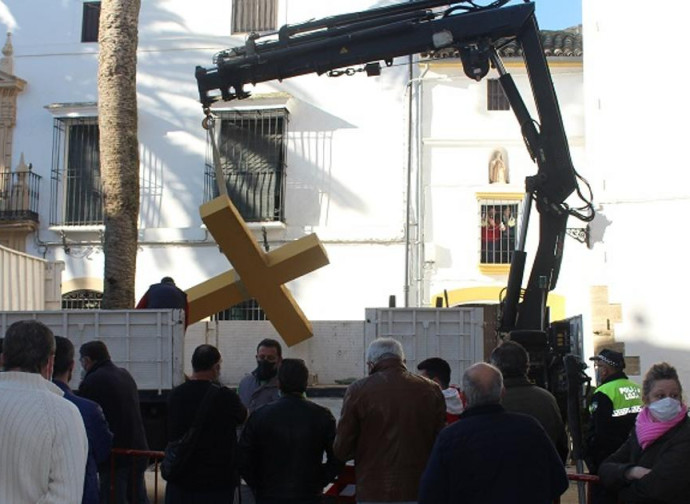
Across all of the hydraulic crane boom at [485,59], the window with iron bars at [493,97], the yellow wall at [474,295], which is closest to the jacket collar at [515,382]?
the hydraulic crane boom at [485,59]

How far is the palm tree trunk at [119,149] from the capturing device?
12.6m

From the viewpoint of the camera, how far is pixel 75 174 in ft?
65.2

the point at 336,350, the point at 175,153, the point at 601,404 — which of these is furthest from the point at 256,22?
the point at 601,404

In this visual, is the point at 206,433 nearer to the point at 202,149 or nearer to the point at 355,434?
the point at 355,434

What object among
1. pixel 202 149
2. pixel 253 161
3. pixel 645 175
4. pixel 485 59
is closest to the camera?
pixel 485 59

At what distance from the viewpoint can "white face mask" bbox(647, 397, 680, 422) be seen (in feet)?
16.1

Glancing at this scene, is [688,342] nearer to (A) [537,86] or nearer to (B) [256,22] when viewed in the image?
(A) [537,86]

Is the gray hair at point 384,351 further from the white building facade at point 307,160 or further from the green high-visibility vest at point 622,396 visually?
the white building facade at point 307,160

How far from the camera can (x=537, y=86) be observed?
10359mm

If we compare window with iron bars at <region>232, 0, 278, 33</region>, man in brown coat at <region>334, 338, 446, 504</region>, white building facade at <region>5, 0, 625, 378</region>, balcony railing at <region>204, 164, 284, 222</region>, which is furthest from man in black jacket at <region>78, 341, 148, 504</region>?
window with iron bars at <region>232, 0, 278, 33</region>

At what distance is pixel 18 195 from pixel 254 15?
603 cm

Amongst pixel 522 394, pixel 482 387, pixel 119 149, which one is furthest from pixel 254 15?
pixel 482 387

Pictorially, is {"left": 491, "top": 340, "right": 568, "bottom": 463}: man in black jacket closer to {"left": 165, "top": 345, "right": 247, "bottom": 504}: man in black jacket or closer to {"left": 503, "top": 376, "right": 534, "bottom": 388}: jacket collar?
{"left": 503, "top": 376, "right": 534, "bottom": 388}: jacket collar

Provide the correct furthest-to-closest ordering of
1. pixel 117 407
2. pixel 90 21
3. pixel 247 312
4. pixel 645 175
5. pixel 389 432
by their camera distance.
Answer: pixel 90 21 → pixel 247 312 → pixel 645 175 → pixel 117 407 → pixel 389 432
